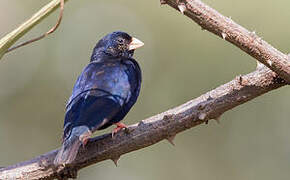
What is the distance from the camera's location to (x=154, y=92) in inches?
345

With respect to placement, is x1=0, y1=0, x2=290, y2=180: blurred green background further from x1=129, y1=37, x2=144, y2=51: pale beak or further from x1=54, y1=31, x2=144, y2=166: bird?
x1=54, y1=31, x2=144, y2=166: bird

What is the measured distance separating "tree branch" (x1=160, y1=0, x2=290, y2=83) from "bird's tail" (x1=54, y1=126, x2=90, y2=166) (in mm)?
1314

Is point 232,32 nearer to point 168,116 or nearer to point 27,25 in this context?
point 168,116

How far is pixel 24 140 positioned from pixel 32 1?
2.51 meters

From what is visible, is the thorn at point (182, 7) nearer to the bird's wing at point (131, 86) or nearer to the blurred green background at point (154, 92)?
the bird's wing at point (131, 86)

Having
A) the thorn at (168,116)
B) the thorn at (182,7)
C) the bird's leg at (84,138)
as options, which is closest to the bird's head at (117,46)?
the bird's leg at (84,138)

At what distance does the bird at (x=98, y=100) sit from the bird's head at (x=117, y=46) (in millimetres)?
74

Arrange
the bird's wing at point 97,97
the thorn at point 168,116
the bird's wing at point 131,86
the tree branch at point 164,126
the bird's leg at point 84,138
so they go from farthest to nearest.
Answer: the bird's wing at point 131,86 < the bird's wing at point 97,97 < the bird's leg at point 84,138 < the thorn at point 168,116 < the tree branch at point 164,126

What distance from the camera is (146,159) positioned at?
1009 centimetres

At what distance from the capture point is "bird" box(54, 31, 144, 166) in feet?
14.3

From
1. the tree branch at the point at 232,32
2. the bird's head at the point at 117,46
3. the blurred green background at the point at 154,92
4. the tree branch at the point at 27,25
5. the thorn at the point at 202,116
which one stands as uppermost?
the blurred green background at the point at 154,92

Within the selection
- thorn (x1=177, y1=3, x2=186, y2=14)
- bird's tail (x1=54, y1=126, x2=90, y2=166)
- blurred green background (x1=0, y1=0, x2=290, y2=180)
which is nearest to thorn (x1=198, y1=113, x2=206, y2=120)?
bird's tail (x1=54, y1=126, x2=90, y2=166)

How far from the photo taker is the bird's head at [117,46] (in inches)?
239

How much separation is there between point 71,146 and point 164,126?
72cm
